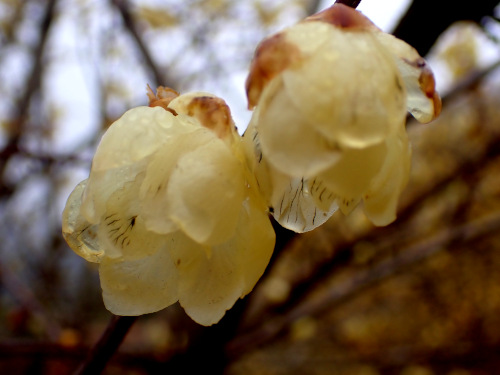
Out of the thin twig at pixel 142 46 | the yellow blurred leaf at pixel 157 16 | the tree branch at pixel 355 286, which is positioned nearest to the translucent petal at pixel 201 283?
the tree branch at pixel 355 286

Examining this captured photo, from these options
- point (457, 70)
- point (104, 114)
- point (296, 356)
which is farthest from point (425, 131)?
point (104, 114)

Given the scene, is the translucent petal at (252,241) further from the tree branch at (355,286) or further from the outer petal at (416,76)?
the tree branch at (355,286)

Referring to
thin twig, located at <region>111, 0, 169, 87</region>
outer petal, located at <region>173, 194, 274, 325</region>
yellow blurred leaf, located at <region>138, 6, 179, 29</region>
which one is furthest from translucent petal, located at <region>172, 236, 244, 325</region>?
yellow blurred leaf, located at <region>138, 6, 179, 29</region>

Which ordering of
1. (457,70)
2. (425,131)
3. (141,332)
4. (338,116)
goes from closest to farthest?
(338,116) → (457,70) → (141,332) → (425,131)

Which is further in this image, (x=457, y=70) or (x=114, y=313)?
(x=457, y=70)

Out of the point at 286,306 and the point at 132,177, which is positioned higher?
the point at 132,177

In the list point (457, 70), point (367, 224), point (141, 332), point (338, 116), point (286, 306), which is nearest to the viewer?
point (338, 116)

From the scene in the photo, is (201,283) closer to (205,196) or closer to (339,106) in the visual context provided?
(205,196)

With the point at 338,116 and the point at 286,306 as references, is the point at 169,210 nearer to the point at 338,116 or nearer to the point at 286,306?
the point at 338,116
